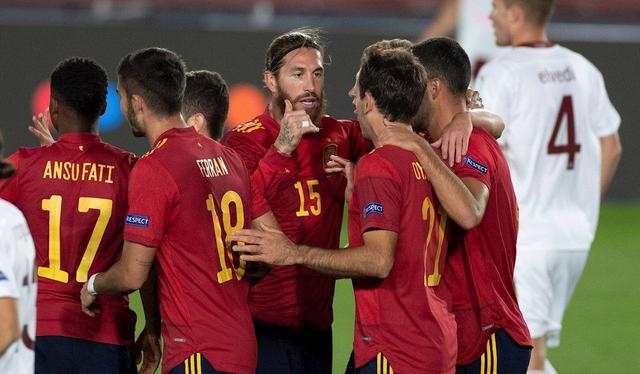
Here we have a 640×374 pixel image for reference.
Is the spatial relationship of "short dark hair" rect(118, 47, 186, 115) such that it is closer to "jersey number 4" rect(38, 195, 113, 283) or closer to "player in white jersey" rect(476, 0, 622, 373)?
"jersey number 4" rect(38, 195, 113, 283)

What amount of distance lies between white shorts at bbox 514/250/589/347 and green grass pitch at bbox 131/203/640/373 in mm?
1294

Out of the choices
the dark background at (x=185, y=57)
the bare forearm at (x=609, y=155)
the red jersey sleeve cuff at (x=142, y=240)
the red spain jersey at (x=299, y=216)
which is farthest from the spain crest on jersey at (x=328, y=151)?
the dark background at (x=185, y=57)

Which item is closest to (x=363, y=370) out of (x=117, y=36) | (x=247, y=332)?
(x=247, y=332)

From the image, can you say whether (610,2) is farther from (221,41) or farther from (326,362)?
(326,362)

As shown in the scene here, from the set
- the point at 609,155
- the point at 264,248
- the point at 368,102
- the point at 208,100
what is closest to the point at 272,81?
the point at 208,100

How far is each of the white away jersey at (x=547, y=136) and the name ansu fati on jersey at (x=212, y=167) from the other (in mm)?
3026

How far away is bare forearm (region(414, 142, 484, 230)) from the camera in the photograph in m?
4.99

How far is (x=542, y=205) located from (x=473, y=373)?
2.53 metres

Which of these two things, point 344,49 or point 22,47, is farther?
point 344,49

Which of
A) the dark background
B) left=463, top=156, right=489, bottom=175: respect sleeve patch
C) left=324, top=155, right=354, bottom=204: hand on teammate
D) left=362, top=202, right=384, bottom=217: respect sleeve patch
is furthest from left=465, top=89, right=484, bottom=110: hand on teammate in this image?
the dark background

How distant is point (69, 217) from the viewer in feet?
17.2

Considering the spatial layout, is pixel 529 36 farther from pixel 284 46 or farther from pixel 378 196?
pixel 378 196

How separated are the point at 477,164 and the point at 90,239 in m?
1.88

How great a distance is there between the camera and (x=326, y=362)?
624cm
